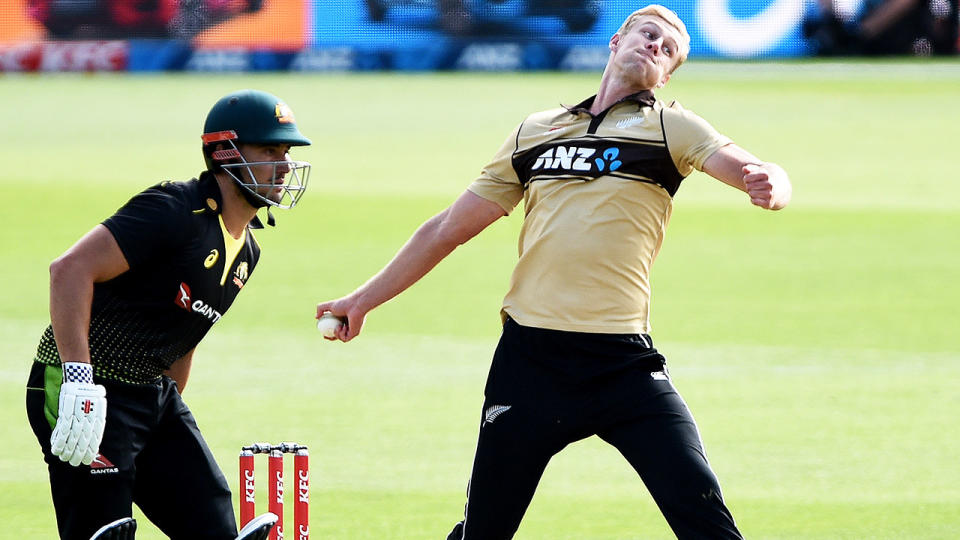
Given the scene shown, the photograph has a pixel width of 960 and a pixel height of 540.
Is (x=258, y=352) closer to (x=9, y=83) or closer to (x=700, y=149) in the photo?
(x=700, y=149)

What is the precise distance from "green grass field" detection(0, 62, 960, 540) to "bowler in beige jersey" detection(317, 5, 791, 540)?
6.28 feet

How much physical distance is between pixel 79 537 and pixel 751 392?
5896 millimetres

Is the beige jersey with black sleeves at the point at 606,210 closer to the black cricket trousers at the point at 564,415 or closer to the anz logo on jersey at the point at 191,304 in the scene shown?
the black cricket trousers at the point at 564,415

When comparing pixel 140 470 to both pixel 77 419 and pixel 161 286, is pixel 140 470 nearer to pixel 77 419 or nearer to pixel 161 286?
pixel 77 419

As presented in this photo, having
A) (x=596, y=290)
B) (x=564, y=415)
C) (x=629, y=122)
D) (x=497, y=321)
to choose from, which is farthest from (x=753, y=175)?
(x=497, y=321)

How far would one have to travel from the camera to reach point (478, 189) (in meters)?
5.38

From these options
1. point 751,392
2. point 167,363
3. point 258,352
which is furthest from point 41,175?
point 167,363

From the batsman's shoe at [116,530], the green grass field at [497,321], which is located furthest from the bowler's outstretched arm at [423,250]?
the green grass field at [497,321]

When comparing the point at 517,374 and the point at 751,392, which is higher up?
the point at 517,374

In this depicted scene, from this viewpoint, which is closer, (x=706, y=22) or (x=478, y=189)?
(x=478, y=189)

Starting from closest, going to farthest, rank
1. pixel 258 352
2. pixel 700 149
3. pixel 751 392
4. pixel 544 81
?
pixel 700 149 → pixel 751 392 → pixel 258 352 → pixel 544 81

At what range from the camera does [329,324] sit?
5.47 meters

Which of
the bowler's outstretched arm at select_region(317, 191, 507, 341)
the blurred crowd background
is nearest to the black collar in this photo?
the bowler's outstretched arm at select_region(317, 191, 507, 341)

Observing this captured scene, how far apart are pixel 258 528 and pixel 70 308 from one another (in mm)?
991
